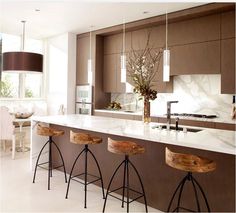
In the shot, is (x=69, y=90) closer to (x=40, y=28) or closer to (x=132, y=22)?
(x=40, y=28)

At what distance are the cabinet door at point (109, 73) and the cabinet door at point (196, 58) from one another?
63.4 inches

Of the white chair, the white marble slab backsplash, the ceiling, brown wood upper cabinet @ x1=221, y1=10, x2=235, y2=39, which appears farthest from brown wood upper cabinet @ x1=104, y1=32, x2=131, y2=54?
the white chair

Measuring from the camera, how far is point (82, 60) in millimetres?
6539

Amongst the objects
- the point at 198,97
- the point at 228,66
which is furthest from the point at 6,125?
the point at 228,66

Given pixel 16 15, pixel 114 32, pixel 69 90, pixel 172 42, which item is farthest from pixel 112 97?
pixel 16 15

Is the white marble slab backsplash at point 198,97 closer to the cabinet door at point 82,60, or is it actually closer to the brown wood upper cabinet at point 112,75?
the brown wood upper cabinet at point 112,75

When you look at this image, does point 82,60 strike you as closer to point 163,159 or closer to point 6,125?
point 6,125

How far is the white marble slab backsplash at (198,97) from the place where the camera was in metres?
4.65

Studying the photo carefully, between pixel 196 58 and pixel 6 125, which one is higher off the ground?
pixel 196 58

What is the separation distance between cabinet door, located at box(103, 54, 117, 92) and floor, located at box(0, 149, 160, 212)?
2.60 meters

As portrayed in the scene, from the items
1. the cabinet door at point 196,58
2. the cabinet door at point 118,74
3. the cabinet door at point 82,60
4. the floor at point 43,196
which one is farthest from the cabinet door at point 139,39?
the floor at point 43,196

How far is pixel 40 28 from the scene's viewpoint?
6039mm

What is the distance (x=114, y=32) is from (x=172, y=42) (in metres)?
1.56

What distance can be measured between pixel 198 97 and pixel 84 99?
2.80 metres
